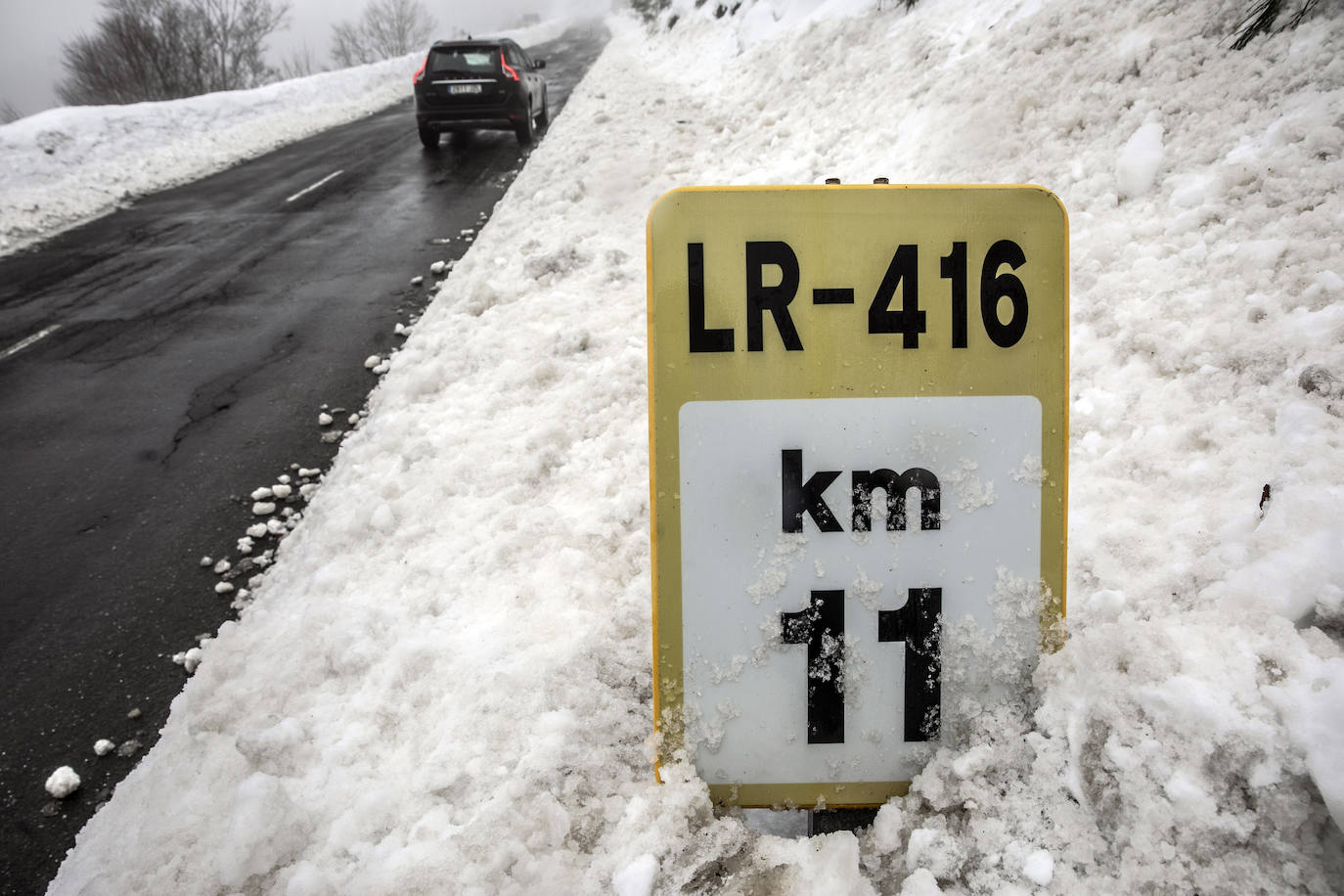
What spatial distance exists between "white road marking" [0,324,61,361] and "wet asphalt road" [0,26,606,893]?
0.05 m

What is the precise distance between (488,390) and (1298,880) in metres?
3.66

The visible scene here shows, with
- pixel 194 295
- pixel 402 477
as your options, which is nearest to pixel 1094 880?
pixel 402 477

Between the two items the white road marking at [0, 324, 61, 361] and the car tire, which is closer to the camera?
the white road marking at [0, 324, 61, 361]

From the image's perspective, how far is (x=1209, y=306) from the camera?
110 inches

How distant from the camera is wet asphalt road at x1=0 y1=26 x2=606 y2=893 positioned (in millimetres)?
2912

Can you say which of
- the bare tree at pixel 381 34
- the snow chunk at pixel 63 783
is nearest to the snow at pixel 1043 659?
the snow chunk at pixel 63 783

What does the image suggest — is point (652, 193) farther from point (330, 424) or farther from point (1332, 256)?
point (1332, 256)

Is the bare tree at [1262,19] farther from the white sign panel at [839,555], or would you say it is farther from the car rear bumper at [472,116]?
the car rear bumper at [472,116]

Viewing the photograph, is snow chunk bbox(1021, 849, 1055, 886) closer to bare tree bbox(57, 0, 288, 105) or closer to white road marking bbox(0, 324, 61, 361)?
white road marking bbox(0, 324, 61, 361)

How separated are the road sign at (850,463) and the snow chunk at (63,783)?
2080mm

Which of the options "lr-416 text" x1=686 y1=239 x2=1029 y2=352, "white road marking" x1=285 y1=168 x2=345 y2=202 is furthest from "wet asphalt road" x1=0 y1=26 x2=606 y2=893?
"lr-416 text" x1=686 y1=239 x2=1029 y2=352

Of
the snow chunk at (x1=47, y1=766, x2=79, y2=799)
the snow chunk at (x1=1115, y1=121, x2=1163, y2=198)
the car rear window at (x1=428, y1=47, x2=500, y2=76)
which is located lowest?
the snow chunk at (x1=47, y1=766, x2=79, y2=799)

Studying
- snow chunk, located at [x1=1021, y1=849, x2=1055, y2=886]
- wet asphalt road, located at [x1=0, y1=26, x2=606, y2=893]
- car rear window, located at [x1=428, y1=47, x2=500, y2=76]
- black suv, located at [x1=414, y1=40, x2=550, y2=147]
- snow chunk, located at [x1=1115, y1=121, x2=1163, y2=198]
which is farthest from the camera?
car rear window, located at [x1=428, y1=47, x2=500, y2=76]

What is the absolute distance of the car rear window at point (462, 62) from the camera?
41.9 ft
